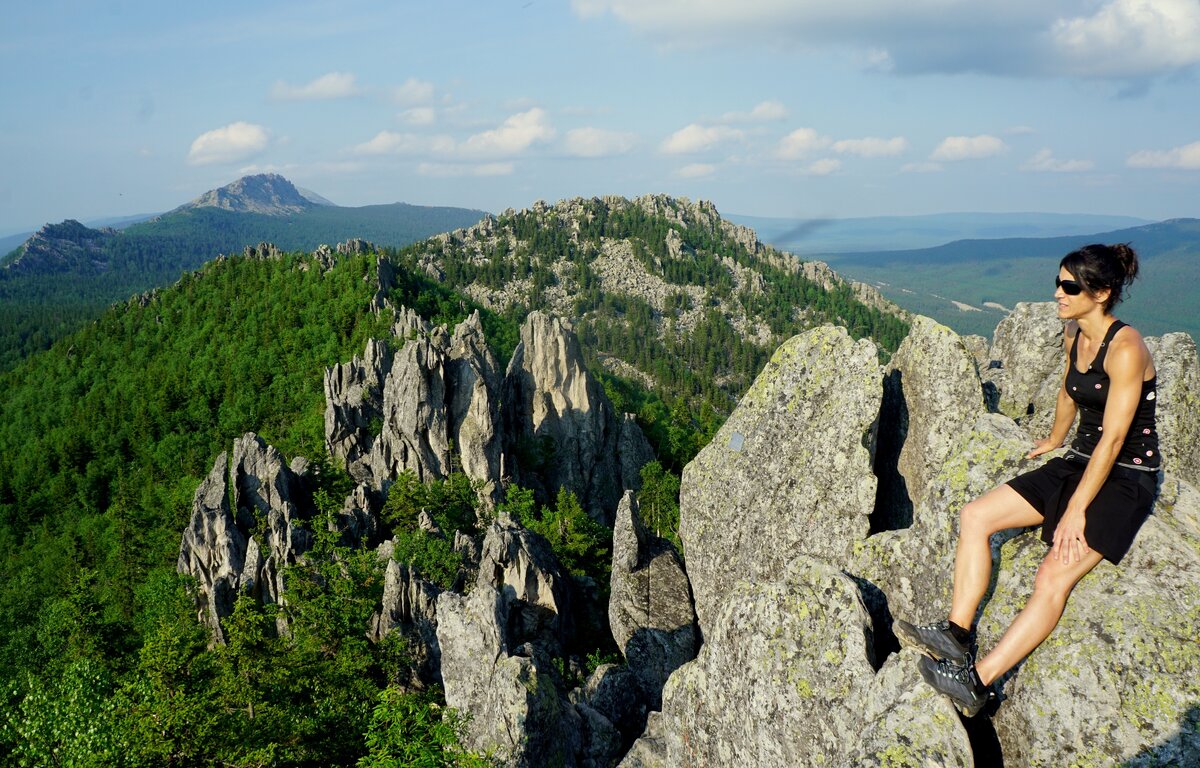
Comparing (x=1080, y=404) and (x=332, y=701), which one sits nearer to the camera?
(x=1080, y=404)

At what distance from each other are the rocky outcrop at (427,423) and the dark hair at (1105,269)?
63.8 meters

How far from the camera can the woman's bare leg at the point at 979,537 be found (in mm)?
9039

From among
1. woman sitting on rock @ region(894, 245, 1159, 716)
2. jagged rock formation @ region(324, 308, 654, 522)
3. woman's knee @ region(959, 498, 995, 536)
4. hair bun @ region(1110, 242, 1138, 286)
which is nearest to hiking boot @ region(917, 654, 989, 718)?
woman sitting on rock @ region(894, 245, 1159, 716)

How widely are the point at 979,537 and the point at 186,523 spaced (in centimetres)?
8291

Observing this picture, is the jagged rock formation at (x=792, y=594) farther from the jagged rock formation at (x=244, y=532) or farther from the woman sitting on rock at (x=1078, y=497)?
the jagged rock formation at (x=244, y=532)

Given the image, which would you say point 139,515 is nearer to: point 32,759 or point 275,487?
point 275,487

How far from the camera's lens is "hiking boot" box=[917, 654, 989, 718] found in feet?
27.4

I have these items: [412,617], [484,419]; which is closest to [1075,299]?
[412,617]

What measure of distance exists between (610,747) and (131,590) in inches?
2374

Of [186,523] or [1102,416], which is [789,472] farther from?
[186,523]

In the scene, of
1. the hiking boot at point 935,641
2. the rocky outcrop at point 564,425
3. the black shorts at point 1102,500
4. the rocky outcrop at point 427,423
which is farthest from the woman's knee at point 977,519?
the rocky outcrop at point 564,425

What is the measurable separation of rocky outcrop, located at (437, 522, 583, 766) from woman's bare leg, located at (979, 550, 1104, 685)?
1694 cm

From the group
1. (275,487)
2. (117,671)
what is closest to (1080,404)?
(117,671)

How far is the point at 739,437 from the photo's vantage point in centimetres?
1898
